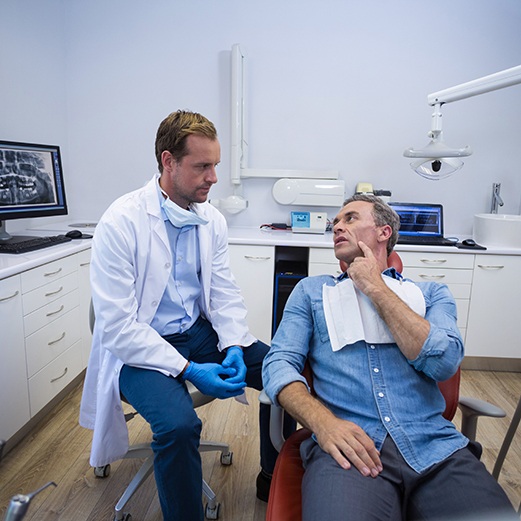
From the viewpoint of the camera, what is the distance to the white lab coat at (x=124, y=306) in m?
1.45

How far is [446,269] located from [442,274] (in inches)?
1.5

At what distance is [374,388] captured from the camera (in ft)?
4.07

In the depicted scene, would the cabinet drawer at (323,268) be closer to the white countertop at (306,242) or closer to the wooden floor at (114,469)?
the white countertop at (306,242)

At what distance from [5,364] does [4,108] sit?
149 centimetres

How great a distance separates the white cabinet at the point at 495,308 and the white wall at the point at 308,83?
0.59 meters

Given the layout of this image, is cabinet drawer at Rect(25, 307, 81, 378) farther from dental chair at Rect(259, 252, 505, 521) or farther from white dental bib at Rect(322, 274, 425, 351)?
white dental bib at Rect(322, 274, 425, 351)

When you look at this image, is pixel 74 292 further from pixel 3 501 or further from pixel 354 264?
pixel 354 264

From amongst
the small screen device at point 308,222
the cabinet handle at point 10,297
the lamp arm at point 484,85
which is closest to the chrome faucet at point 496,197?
the small screen device at point 308,222

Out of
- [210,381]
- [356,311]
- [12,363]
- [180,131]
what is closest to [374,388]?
[356,311]

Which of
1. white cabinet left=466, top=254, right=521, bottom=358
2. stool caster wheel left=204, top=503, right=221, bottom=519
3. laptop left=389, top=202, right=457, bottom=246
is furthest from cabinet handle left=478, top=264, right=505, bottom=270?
stool caster wheel left=204, top=503, right=221, bottom=519

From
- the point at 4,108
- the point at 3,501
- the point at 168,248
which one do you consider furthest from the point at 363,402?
the point at 4,108

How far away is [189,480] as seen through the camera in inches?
51.6

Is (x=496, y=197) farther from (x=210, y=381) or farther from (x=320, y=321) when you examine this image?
(x=210, y=381)

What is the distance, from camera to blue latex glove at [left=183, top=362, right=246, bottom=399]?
1451 millimetres
